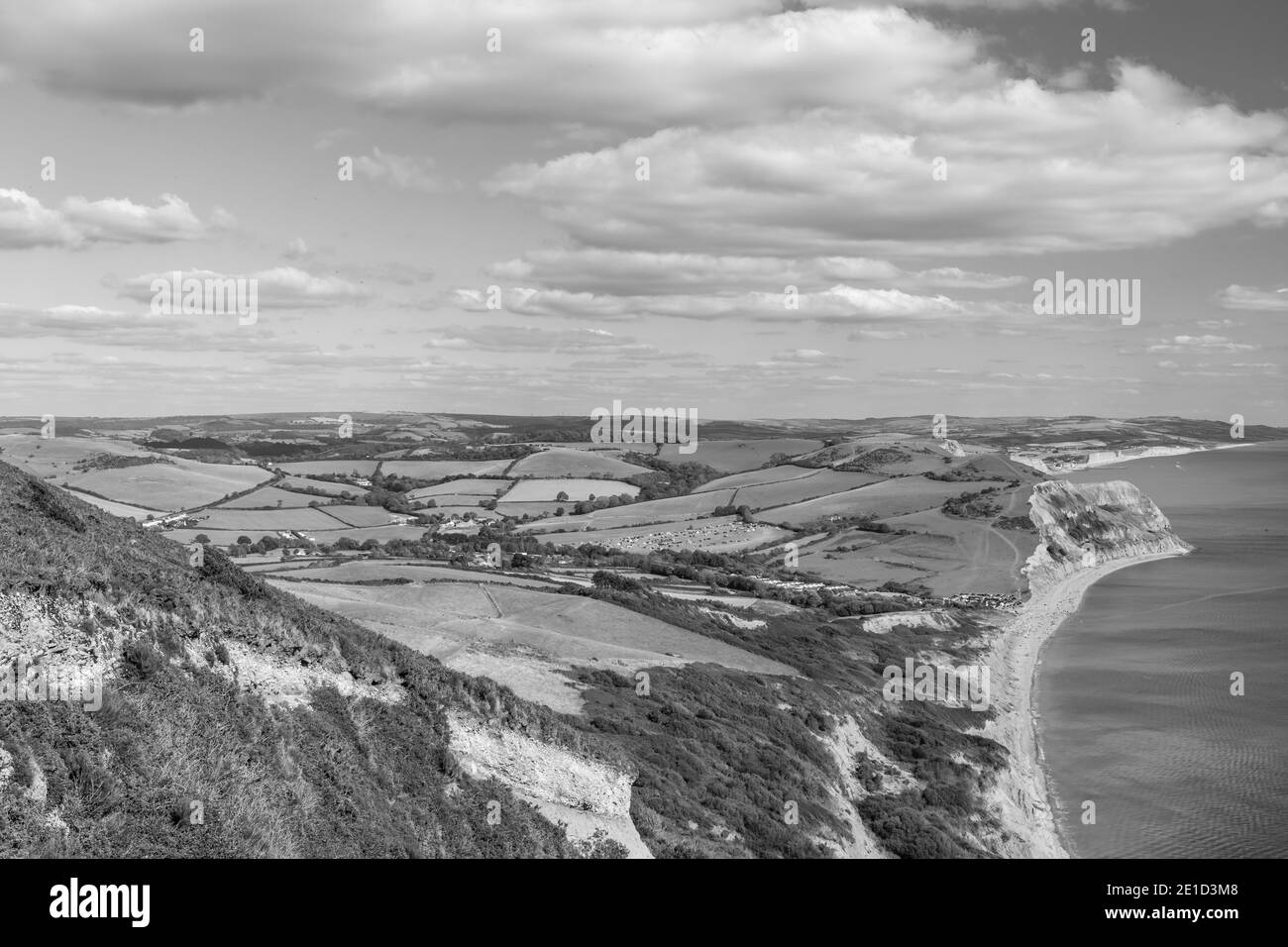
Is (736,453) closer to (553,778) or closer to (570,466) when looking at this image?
(570,466)

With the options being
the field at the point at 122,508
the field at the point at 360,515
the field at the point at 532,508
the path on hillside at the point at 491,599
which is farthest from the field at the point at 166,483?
the path on hillside at the point at 491,599

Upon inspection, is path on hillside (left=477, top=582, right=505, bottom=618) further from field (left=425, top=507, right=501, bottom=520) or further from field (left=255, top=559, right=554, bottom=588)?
field (left=425, top=507, right=501, bottom=520)

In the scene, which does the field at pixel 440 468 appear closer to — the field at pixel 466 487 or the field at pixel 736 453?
the field at pixel 466 487

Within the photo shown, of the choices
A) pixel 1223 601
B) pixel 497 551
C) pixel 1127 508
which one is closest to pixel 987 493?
pixel 1127 508

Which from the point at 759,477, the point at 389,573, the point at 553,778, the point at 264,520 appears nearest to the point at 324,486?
the point at 264,520

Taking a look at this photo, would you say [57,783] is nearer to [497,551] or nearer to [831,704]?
[831,704]
